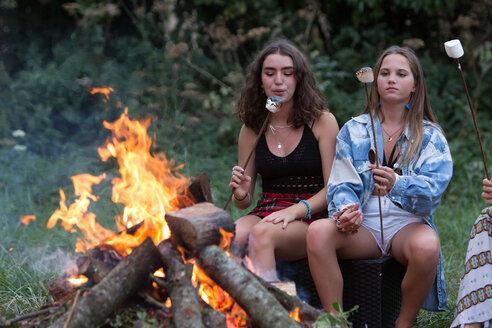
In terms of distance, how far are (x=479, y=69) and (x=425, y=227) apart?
498 centimetres

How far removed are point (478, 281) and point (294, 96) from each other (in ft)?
4.38

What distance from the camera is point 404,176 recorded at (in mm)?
2750

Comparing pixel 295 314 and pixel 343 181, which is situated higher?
pixel 343 181

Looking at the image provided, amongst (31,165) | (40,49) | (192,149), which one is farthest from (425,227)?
(40,49)

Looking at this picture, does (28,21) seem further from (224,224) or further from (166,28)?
(224,224)

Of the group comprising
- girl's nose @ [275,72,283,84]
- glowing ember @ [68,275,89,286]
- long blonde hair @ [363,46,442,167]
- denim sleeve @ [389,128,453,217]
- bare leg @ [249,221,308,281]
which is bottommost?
bare leg @ [249,221,308,281]

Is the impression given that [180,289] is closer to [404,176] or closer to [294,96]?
[404,176]

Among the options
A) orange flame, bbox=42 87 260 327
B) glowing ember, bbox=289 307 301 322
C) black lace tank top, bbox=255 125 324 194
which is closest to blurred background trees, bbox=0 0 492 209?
black lace tank top, bbox=255 125 324 194

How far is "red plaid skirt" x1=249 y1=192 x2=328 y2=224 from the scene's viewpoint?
10.1ft

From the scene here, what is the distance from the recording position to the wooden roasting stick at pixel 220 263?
2.12 m

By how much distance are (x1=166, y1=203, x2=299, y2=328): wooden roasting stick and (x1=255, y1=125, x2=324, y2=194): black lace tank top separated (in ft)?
2.60

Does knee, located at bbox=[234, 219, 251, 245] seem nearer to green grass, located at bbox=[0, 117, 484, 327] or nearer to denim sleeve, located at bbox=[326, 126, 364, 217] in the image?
denim sleeve, located at bbox=[326, 126, 364, 217]

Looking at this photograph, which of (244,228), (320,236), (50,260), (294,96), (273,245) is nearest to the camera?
(320,236)

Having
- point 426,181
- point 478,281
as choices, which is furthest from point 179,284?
point 478,281
